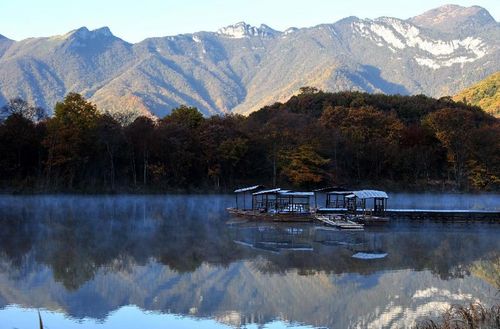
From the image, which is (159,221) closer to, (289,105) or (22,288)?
(22,288)

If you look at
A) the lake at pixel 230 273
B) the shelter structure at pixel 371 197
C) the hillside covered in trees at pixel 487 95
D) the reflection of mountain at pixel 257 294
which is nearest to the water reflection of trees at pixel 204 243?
the lake at pixel 230 273

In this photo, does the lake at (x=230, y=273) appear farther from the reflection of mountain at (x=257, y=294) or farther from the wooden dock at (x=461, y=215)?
the wooden dock at (x=461, y=215)

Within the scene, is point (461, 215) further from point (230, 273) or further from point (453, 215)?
point (230, 273)

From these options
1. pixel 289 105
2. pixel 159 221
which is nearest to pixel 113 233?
pixel 159 221

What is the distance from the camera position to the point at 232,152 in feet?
184

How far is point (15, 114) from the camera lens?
53.5 metres

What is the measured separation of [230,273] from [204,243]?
6262mm

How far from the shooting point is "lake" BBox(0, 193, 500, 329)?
45.8 feet

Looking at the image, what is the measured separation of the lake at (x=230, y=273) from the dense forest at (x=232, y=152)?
1909cm

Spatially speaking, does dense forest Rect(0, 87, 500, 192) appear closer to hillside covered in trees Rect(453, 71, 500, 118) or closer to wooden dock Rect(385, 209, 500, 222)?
wooden dock Rect(385, 209, 500, 222)

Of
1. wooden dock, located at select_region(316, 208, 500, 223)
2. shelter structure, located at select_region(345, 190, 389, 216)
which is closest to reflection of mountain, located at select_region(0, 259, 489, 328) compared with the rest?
shelter structure, located at select_region(345, 190, 389, 216)

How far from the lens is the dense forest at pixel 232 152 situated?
5244 centimetres

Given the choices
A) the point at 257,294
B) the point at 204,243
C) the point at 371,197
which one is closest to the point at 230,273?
the point at 257,294

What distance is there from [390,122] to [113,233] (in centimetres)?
4403
